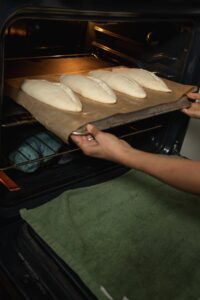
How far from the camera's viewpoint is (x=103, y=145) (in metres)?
0.81

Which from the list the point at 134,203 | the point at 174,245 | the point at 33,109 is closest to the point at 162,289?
the point at 174,245

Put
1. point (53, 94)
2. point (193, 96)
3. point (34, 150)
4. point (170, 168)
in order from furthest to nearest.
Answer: point (193, 96) < point (34, 150) < point (53, 94) < point (170, 168)

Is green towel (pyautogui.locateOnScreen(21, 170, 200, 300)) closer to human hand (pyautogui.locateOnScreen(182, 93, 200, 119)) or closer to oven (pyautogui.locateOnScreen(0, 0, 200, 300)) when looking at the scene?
oven (pyautogui.locateOnScreen(0, 0, 200, 300))

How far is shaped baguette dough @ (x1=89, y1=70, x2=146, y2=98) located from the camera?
1074 millimetres

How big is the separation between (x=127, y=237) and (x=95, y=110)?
14.0 inches

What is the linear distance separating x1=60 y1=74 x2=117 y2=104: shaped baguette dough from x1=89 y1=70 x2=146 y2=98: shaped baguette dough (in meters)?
0.06

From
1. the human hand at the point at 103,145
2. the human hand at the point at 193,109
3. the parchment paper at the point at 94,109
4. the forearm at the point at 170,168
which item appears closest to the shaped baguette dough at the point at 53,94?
the parchment paper at the point at 94,109

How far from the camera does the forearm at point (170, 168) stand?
0.73 meters

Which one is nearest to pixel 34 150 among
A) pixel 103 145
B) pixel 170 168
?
pixel 103 145

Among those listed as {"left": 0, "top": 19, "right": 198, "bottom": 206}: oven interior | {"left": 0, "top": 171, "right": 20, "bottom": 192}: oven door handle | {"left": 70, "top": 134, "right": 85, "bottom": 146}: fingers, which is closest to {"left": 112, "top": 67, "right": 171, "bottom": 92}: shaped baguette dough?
{"left": 0, "top": 19, "right": 198, "bottom": 206}: oven interior

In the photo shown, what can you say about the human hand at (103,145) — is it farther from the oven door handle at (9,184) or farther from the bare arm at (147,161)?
the oven door handle at (9,184)

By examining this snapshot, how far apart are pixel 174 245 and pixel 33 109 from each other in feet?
1.76

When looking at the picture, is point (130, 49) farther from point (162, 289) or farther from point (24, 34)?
point (162, 289)

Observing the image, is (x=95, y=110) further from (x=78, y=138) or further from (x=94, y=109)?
(x=78, y=138)
